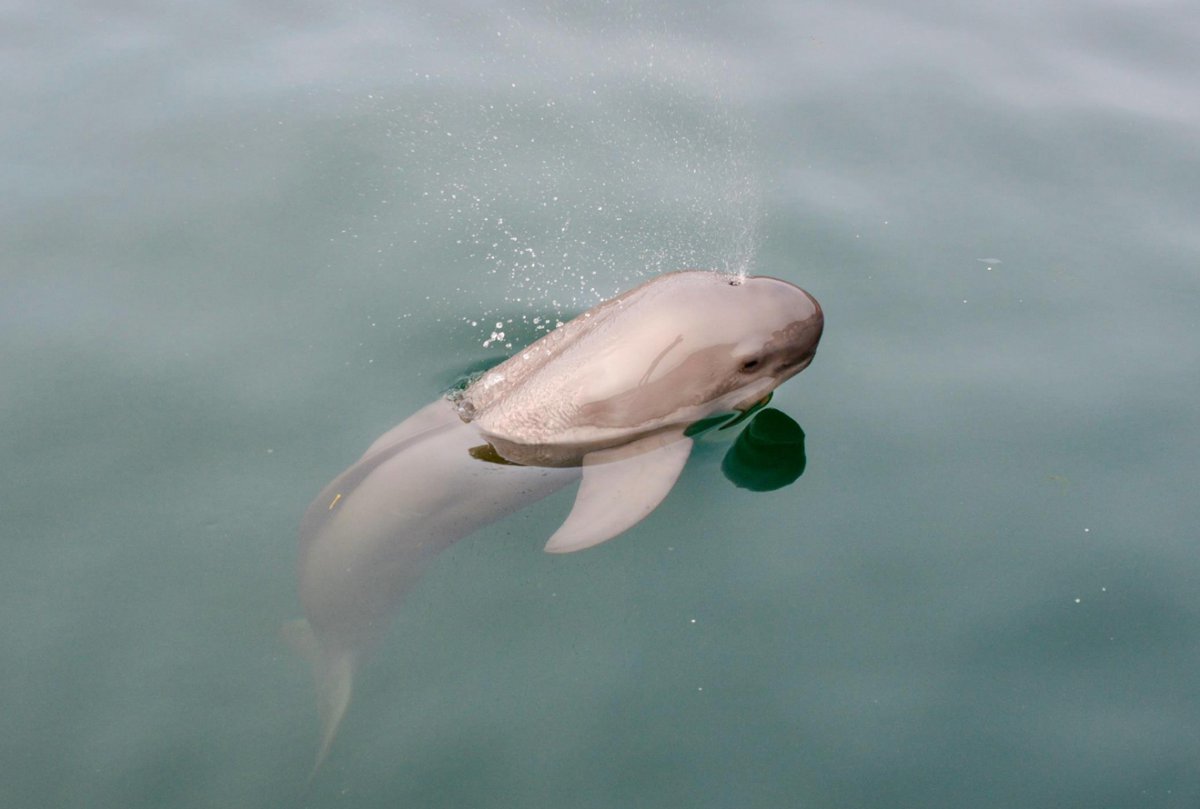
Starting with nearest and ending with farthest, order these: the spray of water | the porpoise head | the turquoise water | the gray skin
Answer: the turquoise water < the gray skin < the porpoise head < the spray of water

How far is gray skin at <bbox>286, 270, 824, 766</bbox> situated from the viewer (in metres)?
5.36

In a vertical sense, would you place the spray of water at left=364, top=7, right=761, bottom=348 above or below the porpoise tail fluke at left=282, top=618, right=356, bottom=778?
above

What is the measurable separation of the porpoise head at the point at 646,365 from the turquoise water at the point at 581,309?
17.2 inches

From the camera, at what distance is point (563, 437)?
18.8ft

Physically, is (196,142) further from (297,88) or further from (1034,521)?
(1034,521)

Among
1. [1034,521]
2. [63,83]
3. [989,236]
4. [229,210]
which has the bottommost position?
[1034,521]

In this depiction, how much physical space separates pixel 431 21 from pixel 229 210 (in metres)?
3.08

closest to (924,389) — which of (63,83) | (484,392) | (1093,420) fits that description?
(1093,420)

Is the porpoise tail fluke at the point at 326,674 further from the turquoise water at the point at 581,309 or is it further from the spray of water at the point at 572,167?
the spray of water at the point at 572,167

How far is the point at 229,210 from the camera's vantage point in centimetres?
752

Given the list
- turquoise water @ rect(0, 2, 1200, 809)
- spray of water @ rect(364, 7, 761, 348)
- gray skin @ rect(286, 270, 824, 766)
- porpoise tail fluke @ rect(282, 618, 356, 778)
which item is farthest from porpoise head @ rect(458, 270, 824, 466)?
porpoise tail fluke @ rect(282, 618, 356, 778)

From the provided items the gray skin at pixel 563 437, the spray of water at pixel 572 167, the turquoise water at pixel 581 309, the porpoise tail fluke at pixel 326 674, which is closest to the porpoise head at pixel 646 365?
the gray skin at pixel 563 437

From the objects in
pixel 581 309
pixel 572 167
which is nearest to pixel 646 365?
pixel 581 309

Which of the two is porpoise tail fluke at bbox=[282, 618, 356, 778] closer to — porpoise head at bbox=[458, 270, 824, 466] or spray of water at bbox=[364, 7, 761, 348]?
porpoise head at bbox=[458, 270, 824, 466]
